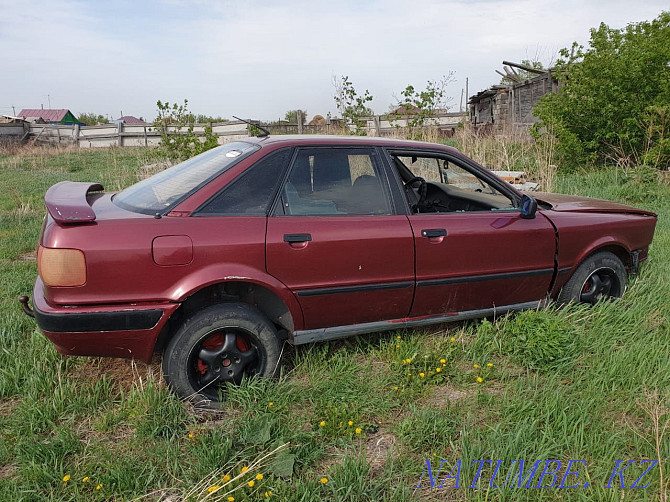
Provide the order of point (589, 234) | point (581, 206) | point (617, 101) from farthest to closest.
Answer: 1. point (617, 101)
2. point (581, 206)
3. point (589, 234)

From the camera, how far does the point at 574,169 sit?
35.1 feet

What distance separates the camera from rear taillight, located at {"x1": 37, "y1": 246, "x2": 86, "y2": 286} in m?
2.53

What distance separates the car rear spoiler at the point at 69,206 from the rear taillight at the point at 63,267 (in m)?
0.17

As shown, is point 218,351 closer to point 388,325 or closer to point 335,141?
point 388,325

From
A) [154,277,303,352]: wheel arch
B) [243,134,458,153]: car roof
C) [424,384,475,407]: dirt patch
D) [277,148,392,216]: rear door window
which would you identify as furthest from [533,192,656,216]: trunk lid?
[154,277,303,352]: wheel arch

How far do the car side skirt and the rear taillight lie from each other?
126 centimetres

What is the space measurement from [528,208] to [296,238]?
1755 mm

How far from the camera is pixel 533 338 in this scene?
132 inches

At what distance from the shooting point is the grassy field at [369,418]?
224 centimetres

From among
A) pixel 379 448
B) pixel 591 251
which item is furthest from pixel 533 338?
pixel 379 448

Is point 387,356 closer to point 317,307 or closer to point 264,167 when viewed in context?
point 317,307

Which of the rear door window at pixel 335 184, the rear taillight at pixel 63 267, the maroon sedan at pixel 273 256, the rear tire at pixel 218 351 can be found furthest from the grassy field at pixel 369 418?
the rear door window at pixel 335 184

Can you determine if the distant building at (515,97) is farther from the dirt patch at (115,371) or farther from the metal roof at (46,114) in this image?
the metal roof at (46,114)

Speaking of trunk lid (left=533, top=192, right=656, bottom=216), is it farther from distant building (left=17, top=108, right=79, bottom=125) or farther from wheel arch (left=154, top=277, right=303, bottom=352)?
distant building (left=17, top=108, right=79, bottom=125)
